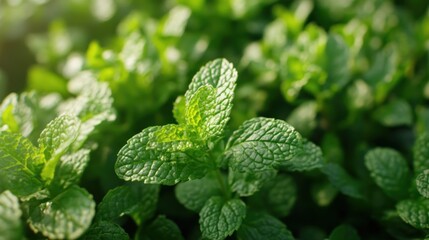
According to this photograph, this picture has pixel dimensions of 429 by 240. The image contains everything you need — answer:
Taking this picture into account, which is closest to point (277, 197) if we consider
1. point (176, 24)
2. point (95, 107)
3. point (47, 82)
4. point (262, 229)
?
point (262, 229)

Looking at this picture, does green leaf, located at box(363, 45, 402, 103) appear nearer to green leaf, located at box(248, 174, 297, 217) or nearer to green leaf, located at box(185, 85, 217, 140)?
green leaf, located at box(248, 174, 297, 217)

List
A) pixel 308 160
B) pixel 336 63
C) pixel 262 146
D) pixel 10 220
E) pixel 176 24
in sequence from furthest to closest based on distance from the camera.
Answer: pixel 176 24 < pixel 336 63 < pixel 308 160 < pixel 262 146 < pixel 10 220

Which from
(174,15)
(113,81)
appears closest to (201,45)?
(174,15)

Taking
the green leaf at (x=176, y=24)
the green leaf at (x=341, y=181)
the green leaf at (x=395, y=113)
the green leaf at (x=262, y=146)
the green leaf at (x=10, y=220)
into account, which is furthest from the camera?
the green leaf at (x=176, y=24)

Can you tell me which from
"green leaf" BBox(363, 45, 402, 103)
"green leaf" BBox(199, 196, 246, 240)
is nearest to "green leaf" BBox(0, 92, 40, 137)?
"green leaf" BBox(199, 196, 246, 240)

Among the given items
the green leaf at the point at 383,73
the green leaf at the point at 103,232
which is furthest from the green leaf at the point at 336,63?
the green leaf at the point at 103,232

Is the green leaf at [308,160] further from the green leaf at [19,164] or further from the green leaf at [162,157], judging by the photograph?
the green leaf at [19,164]

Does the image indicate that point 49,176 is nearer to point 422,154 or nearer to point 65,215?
point 65,215
